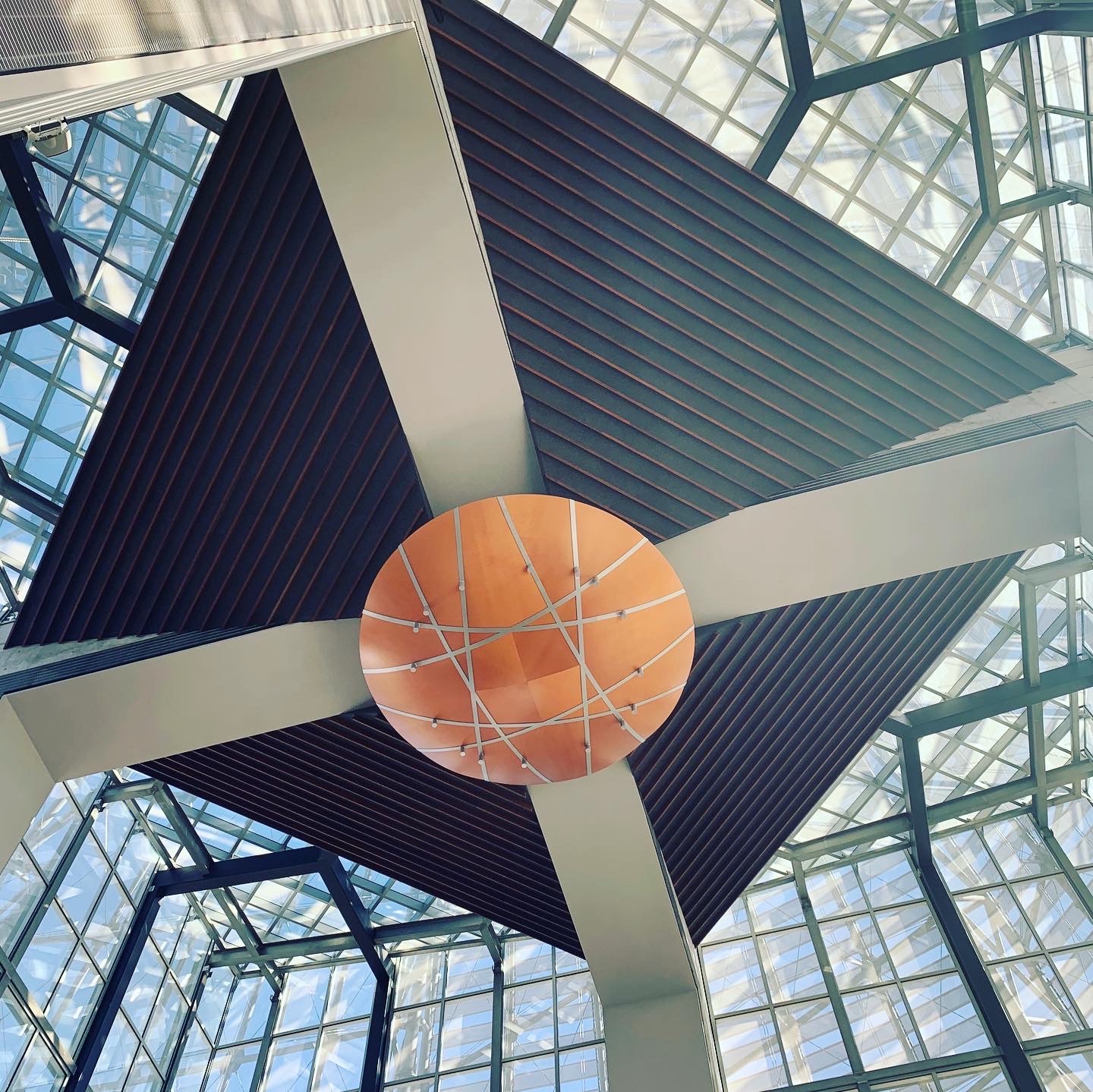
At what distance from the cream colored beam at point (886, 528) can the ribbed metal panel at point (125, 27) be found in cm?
711

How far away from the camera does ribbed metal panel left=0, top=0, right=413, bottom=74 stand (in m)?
2.49

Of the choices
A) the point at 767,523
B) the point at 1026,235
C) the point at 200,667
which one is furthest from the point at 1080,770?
the point at 200,667

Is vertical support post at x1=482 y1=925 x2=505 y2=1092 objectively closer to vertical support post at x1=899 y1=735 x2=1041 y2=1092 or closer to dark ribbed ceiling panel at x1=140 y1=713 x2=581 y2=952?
dark ribbed ceiling panel at x1=140 y1=713 x2=581 y2=952

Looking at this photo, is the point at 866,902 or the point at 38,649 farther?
the point at 866,902

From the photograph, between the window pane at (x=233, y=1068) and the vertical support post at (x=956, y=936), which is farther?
the window pane at (x=233, y=1068)

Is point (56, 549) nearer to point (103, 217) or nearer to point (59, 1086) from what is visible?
point (103, 217)

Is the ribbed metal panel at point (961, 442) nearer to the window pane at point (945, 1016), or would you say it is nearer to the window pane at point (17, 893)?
the window pane at point (945, 1016)

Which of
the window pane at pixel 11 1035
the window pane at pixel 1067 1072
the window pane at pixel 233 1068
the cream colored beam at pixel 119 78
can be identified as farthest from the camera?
the window pane at pixel 233 1068

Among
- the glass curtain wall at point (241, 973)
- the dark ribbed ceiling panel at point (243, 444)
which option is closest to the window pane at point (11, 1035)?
the glass curtain wall at point (241, 973)

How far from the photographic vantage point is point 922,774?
1919cm

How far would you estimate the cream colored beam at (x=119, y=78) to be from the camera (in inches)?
103

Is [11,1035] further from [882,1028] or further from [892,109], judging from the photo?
[892,109]

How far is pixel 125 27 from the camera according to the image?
10.4ft

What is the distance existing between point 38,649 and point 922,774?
15029 mm
